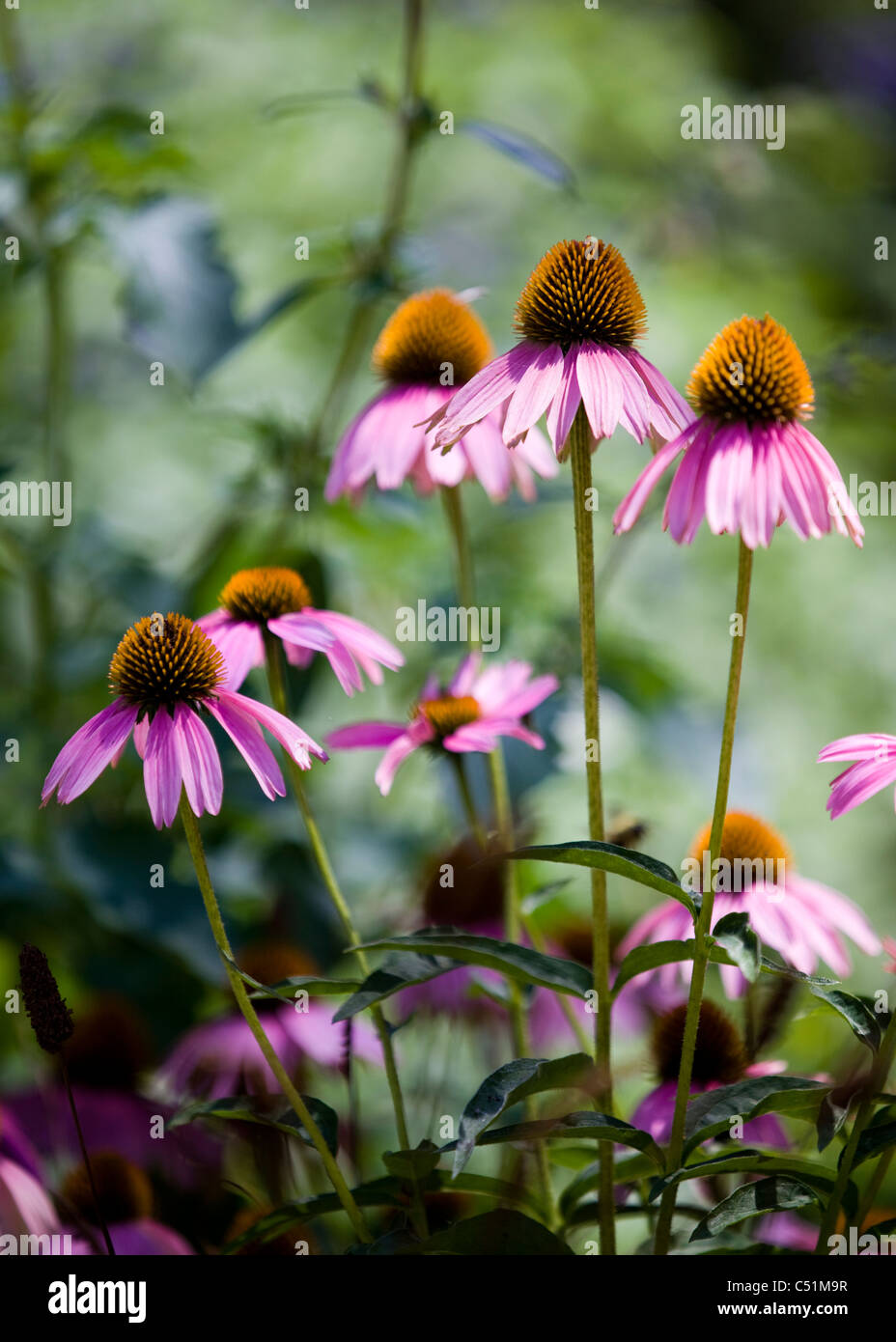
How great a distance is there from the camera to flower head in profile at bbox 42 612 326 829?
1.35ft

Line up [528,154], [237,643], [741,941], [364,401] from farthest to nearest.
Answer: [364,401], [528,154], [237,643], [741,941]

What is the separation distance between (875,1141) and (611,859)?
13cm

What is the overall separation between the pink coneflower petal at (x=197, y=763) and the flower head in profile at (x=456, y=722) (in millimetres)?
97

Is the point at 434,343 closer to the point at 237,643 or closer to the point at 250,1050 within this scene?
the point at 237,643

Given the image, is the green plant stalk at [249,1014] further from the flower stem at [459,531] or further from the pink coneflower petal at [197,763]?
the flower stem at [459,531]

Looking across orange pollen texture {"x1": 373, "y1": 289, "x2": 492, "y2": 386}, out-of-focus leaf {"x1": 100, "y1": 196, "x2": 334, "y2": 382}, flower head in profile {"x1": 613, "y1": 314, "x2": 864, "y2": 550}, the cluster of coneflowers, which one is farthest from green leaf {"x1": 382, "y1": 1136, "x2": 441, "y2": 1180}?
out-of-focus leaf {"x1": 100, "y1": 196, "x2": 334, "y2": 382}

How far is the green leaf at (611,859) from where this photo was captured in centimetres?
39

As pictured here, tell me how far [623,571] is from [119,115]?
1051 mm

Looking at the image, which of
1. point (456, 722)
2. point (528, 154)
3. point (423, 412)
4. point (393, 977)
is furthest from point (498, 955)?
point (528, 154)

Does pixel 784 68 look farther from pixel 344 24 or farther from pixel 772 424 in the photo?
pixel 772 424

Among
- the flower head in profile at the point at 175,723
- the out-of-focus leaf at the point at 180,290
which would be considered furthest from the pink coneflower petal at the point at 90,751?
the out-of-focus leaf at the point at 180,290

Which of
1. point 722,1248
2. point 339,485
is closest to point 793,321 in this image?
point 339,485

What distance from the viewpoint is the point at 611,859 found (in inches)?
15.6
